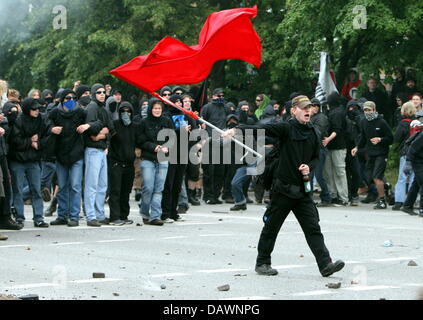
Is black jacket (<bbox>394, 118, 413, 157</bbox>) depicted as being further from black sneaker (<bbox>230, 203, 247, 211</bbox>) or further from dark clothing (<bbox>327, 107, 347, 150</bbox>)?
black sneaker (<bbox>230, 203, 247, 211</bbox>)

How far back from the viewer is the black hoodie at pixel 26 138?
15406 mm

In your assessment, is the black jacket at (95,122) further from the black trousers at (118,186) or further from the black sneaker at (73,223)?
the black sneaker at (73,223)

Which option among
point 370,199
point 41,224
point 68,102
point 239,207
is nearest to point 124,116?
point 68,102

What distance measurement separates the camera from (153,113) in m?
16.2

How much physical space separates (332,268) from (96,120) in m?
6.18

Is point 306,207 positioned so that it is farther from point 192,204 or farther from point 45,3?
point 45,3

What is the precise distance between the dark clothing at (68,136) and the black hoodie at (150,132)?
0.79m

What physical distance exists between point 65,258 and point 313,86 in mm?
15725

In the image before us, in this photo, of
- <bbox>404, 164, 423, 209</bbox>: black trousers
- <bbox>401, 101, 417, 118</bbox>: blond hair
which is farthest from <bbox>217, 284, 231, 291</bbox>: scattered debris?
<bbox>401, 101, 417, 118</bbox>: blond hair

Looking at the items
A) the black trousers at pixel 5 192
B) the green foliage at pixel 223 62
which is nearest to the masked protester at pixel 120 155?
the black trousers at pixel 5 192

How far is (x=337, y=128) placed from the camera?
20.5 metres

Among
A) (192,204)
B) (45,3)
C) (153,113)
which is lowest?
(192,204)

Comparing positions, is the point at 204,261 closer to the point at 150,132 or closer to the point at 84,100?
the point at 150,132
